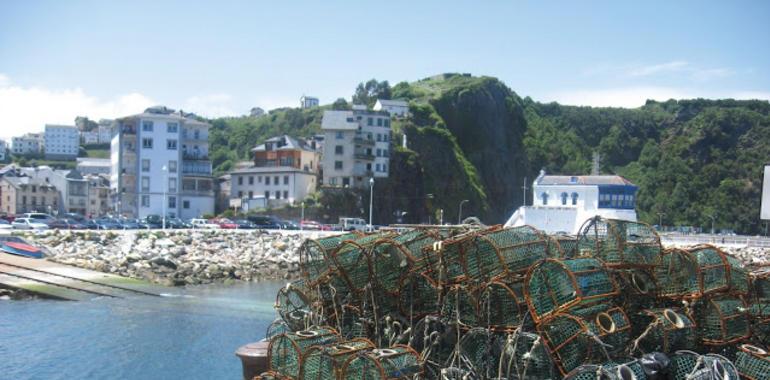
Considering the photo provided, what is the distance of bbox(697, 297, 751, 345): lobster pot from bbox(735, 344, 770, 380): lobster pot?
0.50 m

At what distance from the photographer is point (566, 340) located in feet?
33.7

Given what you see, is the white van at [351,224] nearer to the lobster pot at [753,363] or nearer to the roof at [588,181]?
the roof at [588,181]

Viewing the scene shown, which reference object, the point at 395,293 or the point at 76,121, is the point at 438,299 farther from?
the point at 76,121

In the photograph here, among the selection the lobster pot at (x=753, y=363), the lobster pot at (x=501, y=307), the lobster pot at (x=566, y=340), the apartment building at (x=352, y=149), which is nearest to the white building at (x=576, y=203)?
the apartment building at (x=352, y=149)

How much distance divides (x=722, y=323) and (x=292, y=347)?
720cm

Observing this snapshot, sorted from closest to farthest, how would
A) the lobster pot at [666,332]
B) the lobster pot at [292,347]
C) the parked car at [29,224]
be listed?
the lobster pot at [666,332] < the lobster pot at [292,347] < the parked car at [29,224]

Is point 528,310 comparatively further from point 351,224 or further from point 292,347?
point 351,224

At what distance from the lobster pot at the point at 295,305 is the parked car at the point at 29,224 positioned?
36677 mm

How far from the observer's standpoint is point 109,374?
19.2 metres

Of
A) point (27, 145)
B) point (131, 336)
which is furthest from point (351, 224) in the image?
point (27, 145)

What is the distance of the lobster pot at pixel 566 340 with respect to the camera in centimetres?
1016

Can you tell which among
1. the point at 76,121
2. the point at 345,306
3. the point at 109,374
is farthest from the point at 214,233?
the point at 76,121

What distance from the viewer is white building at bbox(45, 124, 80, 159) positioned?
135500 mm

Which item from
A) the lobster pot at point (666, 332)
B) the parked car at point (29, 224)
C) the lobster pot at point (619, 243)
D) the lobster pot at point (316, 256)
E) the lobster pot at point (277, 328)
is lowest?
the parked car at point (29, 224)
